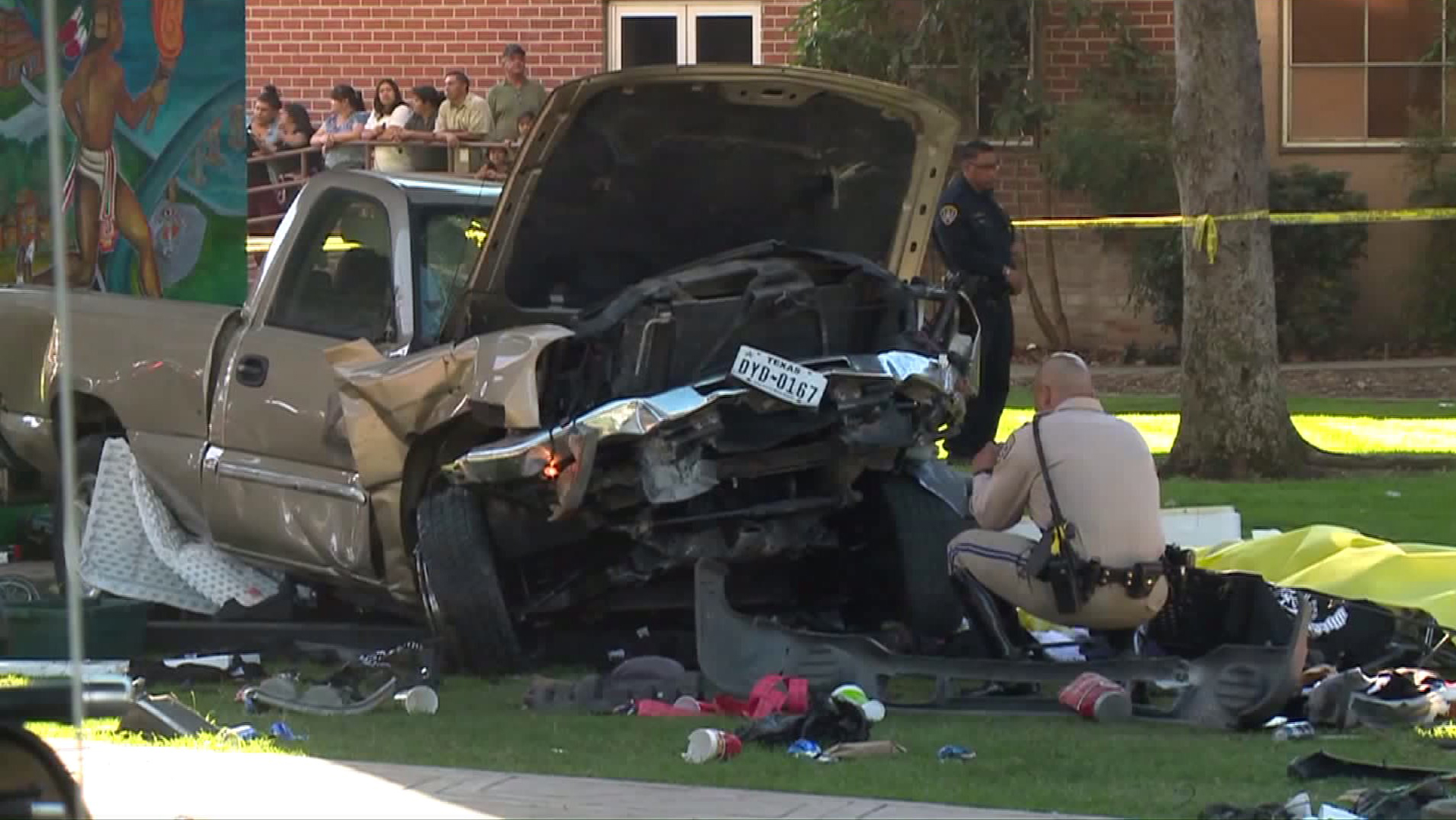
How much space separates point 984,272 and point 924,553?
14.9 ft

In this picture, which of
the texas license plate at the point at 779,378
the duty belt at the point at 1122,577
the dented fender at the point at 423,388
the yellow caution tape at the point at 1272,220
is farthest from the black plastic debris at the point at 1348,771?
the yellow caution tape at the point at 1272,220

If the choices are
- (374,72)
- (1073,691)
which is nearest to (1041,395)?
(1073,691)

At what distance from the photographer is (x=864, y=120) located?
9062 millimetres

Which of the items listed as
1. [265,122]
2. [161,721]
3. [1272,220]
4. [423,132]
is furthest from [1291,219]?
[161,721]

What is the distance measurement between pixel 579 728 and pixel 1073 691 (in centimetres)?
161

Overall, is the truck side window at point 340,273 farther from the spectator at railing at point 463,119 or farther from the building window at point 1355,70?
the building window at point 1355,70

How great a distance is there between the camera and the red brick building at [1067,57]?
21.9 metres

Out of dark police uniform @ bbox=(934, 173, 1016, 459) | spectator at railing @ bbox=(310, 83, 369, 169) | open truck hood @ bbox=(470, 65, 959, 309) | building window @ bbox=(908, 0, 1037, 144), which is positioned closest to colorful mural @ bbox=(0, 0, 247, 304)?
open truck hood @ bbox=(470, 65, 959, 309)

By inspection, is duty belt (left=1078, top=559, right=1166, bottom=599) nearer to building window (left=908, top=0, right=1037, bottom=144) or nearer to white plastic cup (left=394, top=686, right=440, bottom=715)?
white plastic cup (left=394, top=686, right=440, bottom=715)

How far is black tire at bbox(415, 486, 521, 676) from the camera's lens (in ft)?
27.0

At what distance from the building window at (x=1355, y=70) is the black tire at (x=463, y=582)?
15.4 m

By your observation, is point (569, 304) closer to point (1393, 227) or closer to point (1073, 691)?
point (1073, 691)

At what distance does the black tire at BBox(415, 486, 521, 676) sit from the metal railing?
507 inches

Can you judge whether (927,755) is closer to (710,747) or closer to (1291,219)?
(710,747)
